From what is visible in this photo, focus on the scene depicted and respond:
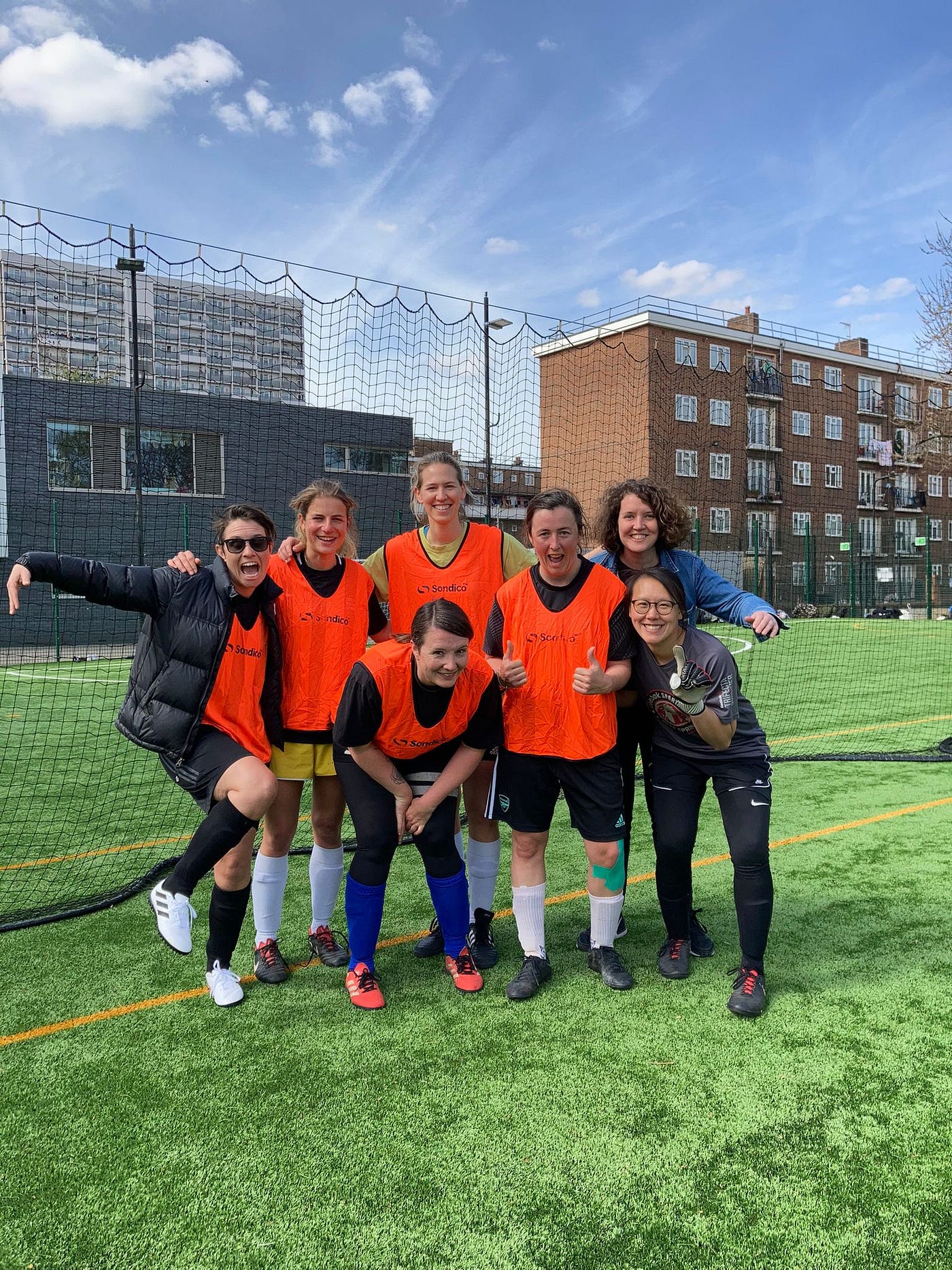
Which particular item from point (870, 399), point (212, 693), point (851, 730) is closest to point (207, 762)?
point (212, 693)

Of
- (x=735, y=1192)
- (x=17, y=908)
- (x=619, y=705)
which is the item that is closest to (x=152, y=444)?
(x=17, y=908)

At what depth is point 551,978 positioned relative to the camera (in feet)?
10.2

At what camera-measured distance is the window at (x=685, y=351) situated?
3177cm

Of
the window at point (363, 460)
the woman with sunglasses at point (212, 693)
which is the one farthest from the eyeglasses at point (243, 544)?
the window at point (363, 460)

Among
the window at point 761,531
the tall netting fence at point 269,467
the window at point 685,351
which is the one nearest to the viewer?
the tall netting fence at point 269,467

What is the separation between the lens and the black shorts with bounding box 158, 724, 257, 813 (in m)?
2.82

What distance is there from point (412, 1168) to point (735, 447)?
3486cm

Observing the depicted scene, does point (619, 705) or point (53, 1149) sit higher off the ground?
point (619, 705)

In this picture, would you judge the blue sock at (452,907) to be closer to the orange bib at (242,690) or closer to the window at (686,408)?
the orange bib at (242,690)

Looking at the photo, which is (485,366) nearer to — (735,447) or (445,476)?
(445,476)

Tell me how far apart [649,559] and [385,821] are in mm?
1338

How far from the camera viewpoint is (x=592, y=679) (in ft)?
9.00

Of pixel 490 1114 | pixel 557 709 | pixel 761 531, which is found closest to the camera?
pixel 490 1114

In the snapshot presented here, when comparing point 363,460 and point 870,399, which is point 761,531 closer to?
point 363,460
